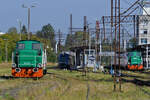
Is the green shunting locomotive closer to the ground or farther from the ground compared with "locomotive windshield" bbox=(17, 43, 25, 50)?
closer to the ground

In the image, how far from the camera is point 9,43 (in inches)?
3703

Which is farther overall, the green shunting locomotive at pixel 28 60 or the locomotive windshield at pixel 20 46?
the locomotive windshield at pixel 20 46

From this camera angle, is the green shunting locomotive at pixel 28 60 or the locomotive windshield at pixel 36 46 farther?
the locomotive windshield at pixel 36 46

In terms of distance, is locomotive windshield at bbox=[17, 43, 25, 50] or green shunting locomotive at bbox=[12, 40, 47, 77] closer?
green shunting locomotive at bbox=[12, 40, 47, 77]

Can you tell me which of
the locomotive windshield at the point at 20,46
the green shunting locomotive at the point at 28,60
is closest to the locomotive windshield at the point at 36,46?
the green shunting locomotive at the point at 28,60

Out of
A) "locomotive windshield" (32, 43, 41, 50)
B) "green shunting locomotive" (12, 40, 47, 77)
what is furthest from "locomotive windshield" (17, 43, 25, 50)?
"locomotive windshield" (32, 43, 41, 50)

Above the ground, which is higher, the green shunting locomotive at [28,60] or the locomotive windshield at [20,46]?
the locomotive windshield at [20,46]

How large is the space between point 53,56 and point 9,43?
14819mm

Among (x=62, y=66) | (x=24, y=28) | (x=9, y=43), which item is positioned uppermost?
A: (x=24, y=28)

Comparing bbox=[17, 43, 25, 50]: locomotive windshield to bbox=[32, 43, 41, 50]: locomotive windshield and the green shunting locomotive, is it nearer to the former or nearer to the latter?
the green shunting locomotive

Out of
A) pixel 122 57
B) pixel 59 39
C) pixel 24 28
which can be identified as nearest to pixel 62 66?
pixel 122 57

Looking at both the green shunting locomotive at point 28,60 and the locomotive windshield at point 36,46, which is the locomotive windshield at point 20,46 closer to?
the green shunting locomotive at point 28,60

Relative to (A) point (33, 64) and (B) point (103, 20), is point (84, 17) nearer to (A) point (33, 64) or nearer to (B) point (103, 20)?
(B) point (103, 20)

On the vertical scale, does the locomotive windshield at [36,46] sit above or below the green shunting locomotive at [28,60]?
above
